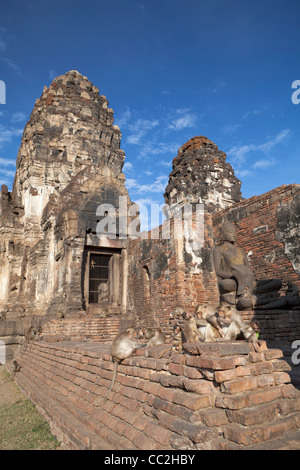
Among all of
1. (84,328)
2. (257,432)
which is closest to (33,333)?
(84,328)

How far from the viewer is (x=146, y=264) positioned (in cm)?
1160

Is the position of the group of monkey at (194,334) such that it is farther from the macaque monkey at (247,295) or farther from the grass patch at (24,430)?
the macaque monkey at (247,295)

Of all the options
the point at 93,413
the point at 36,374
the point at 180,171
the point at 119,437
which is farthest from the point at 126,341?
the point at 180,171

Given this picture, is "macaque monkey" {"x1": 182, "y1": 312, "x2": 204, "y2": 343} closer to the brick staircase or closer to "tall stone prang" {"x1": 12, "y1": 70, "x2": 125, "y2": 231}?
the brick staircase

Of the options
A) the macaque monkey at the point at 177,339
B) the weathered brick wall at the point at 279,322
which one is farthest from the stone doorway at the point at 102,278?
the macaque monkey at the point at 177,339

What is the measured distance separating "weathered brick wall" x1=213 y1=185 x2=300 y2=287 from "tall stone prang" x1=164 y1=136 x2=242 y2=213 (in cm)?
431

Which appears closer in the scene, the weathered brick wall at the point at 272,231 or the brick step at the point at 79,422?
the brick step at the point at 79,422

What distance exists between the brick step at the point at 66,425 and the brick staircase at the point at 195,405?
0.04 ft

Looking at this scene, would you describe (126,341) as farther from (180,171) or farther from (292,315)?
(180,171)

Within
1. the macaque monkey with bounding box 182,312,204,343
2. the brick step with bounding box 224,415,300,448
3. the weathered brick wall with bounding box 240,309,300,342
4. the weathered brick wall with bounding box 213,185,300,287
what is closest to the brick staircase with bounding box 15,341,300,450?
→ the brick step with bounding box 224,415,300,448

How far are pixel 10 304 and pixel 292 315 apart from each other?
1188 cm

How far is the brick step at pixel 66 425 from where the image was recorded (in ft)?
10.7

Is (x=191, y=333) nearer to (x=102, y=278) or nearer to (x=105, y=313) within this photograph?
(x=105, y=313)

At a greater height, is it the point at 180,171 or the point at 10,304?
the point at 180,171
